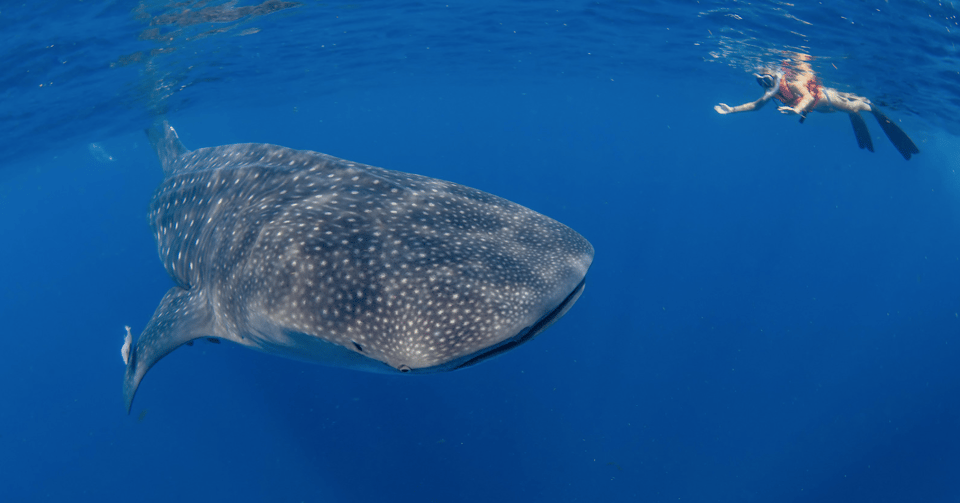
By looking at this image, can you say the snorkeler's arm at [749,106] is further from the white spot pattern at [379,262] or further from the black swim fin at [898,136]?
the white spot pattern at [379,262]

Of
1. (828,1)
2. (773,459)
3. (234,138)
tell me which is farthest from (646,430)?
(234,138)

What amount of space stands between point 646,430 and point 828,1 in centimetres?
1253

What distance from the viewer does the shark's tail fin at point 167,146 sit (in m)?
8.43

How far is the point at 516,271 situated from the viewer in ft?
9.59

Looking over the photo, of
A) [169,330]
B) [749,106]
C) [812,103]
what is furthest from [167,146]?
[812,103]

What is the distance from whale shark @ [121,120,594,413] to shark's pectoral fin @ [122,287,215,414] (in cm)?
2

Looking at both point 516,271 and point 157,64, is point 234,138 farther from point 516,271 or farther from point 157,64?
point 516,271

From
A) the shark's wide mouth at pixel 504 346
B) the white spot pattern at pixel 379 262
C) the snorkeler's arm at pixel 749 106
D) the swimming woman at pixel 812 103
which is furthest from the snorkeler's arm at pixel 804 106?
the shark's wide mouth at pixel 504 346

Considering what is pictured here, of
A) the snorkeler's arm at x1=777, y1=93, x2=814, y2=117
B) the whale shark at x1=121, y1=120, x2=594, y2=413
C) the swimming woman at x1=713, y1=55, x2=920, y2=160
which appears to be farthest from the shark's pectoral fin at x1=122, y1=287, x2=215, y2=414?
the snorkeler's arm at x1=777, y1=93, x2=814, y2=117

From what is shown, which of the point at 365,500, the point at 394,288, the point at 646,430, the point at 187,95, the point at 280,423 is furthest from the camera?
the point at 187,95

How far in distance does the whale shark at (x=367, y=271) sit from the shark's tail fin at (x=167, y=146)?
476 centimetres

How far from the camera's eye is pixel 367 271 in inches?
116

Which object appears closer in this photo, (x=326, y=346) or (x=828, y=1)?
(x=326, y=346)

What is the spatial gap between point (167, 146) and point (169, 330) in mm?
5868
